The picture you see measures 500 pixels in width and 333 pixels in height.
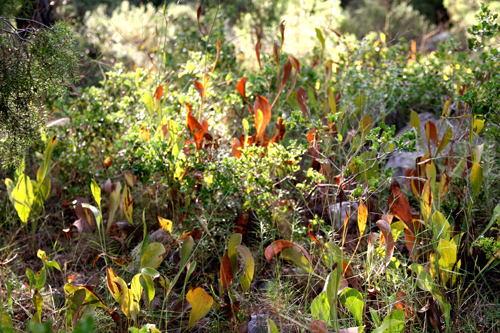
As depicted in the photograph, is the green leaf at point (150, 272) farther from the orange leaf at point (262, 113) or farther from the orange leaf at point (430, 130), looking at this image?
the orange leaf at point (430, 130)

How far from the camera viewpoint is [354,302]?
5.02ft

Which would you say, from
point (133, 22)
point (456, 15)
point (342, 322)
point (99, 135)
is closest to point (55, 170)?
point (99, 135)

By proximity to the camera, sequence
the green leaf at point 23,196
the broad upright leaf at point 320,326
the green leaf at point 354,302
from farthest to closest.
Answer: the green leaf at point 23,196 < the green leaf at point 354,302 < the broad upright leaf at point 320,326

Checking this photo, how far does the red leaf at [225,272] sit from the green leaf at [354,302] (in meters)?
0.43

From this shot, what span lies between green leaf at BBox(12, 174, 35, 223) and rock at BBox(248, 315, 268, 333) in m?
1.23

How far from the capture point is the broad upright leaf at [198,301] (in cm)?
152

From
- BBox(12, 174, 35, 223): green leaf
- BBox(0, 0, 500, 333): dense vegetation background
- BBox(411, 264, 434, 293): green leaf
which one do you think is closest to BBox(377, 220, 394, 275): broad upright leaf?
BBox(0, 0, 500, 333): dense vegetation background

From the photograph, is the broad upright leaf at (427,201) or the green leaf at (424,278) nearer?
the green leaf at (424,278)

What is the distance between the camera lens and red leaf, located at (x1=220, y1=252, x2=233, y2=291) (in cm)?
164

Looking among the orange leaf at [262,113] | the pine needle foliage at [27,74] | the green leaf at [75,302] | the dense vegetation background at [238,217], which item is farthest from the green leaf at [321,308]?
the pine needle foliage at [27,74]

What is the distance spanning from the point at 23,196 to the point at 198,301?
1174 mm

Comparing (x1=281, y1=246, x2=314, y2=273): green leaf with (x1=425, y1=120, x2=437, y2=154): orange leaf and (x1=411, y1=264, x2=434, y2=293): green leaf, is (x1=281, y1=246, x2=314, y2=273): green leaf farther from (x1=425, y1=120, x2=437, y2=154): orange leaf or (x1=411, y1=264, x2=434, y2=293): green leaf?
(x1=425, y1=120, x2=437, y2=154): orange leaf

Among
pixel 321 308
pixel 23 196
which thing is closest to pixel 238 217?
pixel 321 308

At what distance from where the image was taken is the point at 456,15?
9164mm
